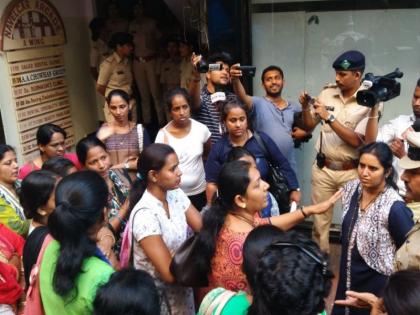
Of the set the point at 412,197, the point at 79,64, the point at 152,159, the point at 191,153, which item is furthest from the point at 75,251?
the point at 79,64

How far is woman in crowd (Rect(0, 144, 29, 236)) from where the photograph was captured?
8.77 feet

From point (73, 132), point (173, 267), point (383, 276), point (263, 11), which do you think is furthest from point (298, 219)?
point (73, 132)

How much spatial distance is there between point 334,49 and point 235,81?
3.73 ft

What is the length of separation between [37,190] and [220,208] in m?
0.96

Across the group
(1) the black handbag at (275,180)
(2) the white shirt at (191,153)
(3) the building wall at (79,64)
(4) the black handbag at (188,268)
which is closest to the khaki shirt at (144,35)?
(3) the building wall at (79,64)

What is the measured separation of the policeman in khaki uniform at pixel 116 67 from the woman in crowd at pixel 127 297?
415 cm

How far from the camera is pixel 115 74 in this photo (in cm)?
569

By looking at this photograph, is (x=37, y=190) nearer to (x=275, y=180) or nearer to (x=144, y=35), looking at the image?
(x=275, y=180)

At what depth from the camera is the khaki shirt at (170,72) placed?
19.8 feet

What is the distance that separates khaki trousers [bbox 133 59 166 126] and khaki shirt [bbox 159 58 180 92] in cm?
12

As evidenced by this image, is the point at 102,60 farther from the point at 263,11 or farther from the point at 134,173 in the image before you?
the point at 134,173

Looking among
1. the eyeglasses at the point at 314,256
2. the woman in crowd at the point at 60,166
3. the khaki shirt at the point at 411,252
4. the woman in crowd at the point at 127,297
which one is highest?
the eyeglasses at the point at 314,256

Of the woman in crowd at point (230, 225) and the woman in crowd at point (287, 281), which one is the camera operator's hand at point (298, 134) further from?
the woman in crowd at point (287, 281)

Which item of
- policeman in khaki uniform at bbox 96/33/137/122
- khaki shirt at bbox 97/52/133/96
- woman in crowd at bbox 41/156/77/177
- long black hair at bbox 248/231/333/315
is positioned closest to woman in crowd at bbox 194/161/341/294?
long black hair at bbox 248/231/333/315
